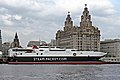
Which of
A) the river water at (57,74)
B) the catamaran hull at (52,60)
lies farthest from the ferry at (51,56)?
the river water at (57,74)

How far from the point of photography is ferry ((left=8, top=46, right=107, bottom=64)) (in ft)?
604

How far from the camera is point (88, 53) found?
625ft

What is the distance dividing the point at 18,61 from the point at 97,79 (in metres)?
119

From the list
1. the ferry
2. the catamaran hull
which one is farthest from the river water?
the ferry

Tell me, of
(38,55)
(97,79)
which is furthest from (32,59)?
(97,79)

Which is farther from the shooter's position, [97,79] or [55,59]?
[55,59]

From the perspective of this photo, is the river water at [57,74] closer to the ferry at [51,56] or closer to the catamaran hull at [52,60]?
the catamaran hull at [52,60]

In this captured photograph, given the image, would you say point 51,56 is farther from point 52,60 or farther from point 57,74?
point 57,74

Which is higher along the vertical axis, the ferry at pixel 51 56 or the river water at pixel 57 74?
the ferry at pixel 51 56

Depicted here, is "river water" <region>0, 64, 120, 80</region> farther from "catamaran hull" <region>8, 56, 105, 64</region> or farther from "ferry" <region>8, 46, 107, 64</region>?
"ferry" <region>8, 46, 107, 64</region>

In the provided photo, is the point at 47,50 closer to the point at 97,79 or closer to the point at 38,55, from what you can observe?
the point at 38,55

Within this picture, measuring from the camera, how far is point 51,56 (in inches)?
7362

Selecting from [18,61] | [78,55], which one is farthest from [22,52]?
[78,55]

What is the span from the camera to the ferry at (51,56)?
7249 inches
